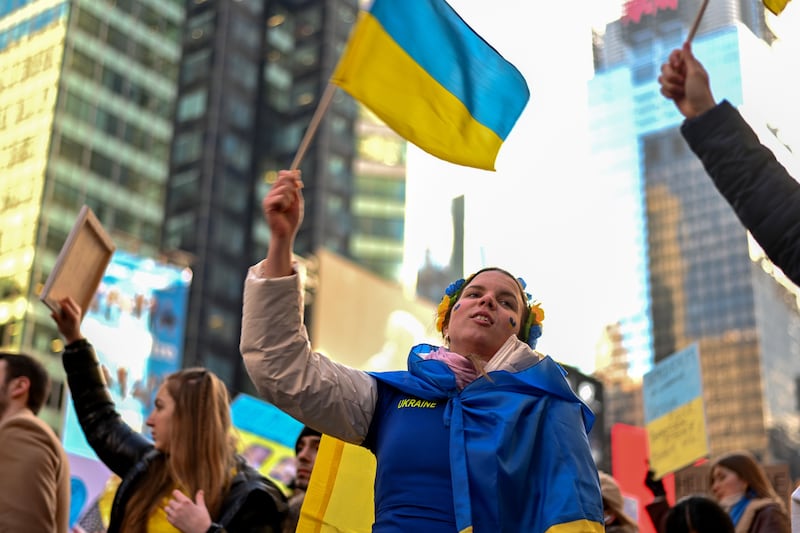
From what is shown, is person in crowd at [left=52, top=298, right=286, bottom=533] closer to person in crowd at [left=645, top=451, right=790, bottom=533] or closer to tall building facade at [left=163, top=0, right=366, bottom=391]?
person in crowd at [left=645, top=451, right=790, bottom=533]

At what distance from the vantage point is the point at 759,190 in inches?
108

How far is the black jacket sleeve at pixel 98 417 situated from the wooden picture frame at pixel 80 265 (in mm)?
253

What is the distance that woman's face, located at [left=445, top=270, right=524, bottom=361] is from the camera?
371cm

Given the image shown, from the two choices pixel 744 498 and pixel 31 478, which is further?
pixel 744 498

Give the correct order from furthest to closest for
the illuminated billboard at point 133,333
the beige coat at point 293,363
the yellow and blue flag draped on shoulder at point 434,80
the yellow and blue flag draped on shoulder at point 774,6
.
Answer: the illuminated billboard at point 133,333, the yellow and blue flag draped on shoulder at point 434,80, the yellow and blue flag draped on shoulder at point 774,6, the beige coat at point 293,363

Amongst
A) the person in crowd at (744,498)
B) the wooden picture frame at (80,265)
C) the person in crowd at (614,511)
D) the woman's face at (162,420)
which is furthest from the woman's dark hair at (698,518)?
the wooden picture frame at (80,265)

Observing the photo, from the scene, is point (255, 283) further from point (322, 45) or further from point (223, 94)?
point (322, 45)

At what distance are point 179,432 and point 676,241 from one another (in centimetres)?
9955

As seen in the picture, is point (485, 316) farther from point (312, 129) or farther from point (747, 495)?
point (747, 495)

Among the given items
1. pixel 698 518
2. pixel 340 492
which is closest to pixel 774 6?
pixel 340 492

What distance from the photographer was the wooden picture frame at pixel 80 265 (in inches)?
208

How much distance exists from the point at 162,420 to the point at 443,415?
1787 mm

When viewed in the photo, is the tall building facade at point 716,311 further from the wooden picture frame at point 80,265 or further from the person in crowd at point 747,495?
the wooden picture frame at point 80,265

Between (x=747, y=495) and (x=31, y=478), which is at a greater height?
(x=747, y=495)
